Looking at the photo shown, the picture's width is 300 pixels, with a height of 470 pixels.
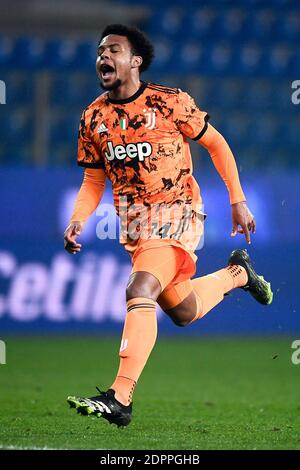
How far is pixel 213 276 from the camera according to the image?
21.4 feet

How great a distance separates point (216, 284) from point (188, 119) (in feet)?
3.48

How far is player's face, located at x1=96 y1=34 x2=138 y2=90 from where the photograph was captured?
586 centimetres

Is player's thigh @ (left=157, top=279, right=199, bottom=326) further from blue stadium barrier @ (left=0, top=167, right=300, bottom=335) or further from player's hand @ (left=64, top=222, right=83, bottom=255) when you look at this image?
blue stadium barrier @ (left=0, top=167, right=300, bottom=335)

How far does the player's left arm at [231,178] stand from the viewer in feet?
19.9

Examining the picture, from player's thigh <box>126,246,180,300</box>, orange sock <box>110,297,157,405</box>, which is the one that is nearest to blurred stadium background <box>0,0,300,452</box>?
player's thigh <box>126,246,180,300</box>

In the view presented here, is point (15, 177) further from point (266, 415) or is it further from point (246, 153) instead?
point (266, 415)

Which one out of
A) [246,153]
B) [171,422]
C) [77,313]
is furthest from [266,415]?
[246,153]

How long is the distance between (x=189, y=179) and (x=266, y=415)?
1630mm

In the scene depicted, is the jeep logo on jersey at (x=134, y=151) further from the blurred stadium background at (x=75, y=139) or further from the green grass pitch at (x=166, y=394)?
the blurred stadium background at (x=75, y=139)

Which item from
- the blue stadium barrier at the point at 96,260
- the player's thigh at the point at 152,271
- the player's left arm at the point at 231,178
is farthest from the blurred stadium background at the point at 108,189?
the player's thigh at the point at 152,271

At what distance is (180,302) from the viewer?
6.08 meters

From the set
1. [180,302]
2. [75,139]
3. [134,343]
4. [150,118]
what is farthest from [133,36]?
[75,139]

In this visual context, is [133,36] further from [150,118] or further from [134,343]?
[134,343]

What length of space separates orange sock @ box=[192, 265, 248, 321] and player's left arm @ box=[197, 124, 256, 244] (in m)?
0.42
